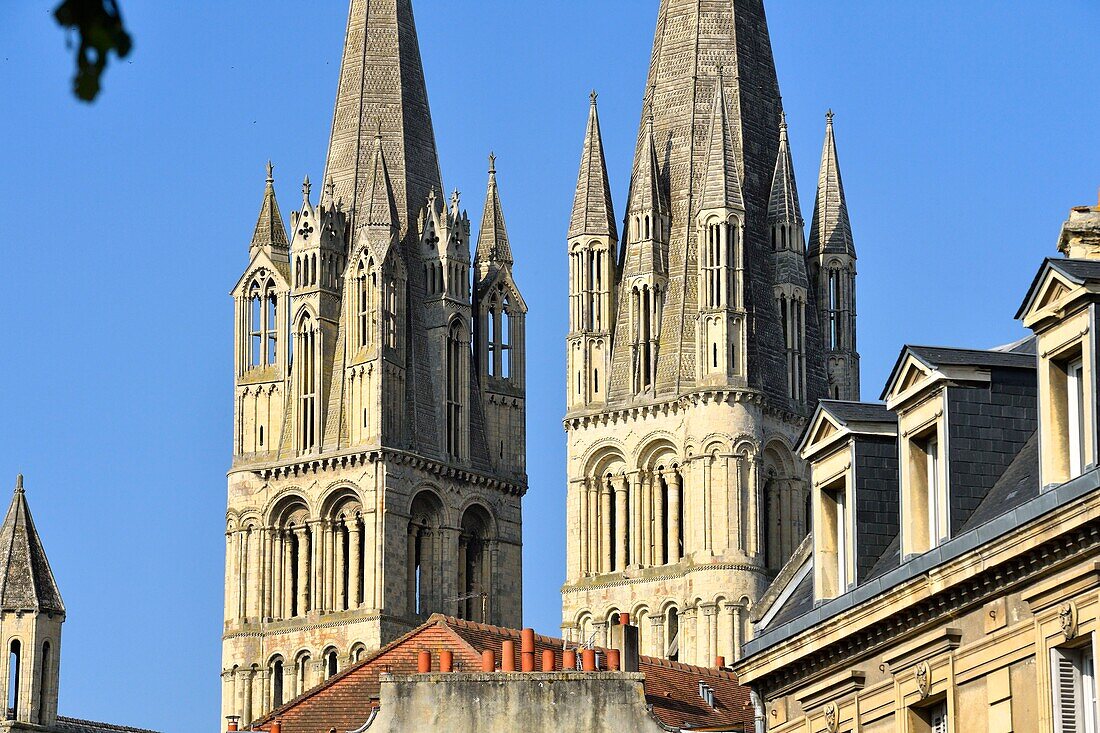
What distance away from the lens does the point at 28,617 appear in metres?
72.0

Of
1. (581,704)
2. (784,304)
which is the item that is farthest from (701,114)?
(581,704)

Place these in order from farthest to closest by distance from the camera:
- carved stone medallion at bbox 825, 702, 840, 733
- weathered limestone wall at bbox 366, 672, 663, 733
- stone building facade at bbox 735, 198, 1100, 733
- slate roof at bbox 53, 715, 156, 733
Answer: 1. slate roof at bbox 53, 715, 156, 733
2. weathered limestone wall at bbox 366, 672, 663, 733
3. carved stone medallion at bbox 825, 702, 840, 733
4. stone building facade at bbox 735, 198, 1100, 733

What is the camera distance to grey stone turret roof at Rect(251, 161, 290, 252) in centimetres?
8925

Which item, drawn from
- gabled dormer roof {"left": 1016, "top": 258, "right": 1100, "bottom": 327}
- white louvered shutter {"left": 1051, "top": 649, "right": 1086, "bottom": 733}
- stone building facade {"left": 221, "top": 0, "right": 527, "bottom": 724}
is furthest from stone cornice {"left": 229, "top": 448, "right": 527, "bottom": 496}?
white louvered shutter {"left": 1051, "top": 649, "right": 1086, "bottom": 733}

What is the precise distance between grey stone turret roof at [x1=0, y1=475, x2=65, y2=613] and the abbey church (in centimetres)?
1007

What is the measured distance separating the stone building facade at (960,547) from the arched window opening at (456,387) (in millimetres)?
59820

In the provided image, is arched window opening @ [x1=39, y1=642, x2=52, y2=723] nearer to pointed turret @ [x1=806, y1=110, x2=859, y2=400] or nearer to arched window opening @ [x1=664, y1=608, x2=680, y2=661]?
arched window opening @ [x1=664, y1=608, x2=680, y2=661]

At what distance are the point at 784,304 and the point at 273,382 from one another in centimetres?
1417

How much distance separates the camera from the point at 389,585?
273ft

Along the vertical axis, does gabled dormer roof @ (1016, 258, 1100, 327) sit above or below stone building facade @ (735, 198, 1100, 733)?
above

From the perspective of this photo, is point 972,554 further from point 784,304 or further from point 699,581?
point 784,304

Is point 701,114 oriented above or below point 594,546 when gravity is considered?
above

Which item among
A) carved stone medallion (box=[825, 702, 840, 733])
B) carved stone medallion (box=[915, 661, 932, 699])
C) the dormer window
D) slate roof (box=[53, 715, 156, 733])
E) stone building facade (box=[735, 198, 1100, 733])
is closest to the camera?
stone building facade (box=[735, 198, 1100, 733])

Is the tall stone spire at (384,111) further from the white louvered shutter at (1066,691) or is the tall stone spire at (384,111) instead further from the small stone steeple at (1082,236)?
the white louvered shutter at (1066,691)
